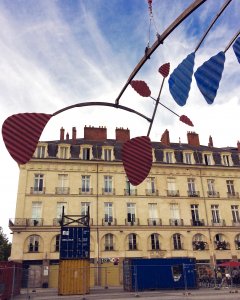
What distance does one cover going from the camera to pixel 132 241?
32.9 meters

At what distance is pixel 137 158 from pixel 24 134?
0.85 metres

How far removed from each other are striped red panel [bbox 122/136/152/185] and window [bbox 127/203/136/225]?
31967 mm

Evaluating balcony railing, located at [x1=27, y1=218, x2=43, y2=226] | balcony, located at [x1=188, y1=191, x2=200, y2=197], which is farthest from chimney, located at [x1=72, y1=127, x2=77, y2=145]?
balcony, located at [x1=188, y1=191, x2=200, y2=197]

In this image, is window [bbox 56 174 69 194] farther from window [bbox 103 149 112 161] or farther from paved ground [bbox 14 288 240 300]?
paved ground [bbox 14 288 240 300]

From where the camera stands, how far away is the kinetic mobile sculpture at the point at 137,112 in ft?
6.35

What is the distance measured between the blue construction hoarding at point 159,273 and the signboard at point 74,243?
3.63m

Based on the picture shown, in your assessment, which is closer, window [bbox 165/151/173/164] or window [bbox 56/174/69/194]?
window [bbox 56/174/69/194]

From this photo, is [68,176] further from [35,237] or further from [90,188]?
[35,237]

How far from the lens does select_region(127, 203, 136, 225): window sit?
33.6 metres

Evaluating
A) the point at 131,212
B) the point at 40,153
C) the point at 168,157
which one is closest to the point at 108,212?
the point at 131,212

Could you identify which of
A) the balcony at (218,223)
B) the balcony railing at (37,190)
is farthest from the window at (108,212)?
the balcony at (218,223)

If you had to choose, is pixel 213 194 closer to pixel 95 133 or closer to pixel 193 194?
pixel 193 194

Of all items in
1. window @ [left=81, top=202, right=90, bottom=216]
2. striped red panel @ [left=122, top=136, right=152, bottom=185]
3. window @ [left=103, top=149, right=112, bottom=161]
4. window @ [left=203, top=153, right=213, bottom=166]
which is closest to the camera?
striped red panel @ [left=122, top=136, right=152, bottom=185]

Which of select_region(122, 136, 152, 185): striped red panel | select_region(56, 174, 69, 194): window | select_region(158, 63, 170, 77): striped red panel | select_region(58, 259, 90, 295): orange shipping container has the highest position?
select_region(56, 174, 69, 194): window
